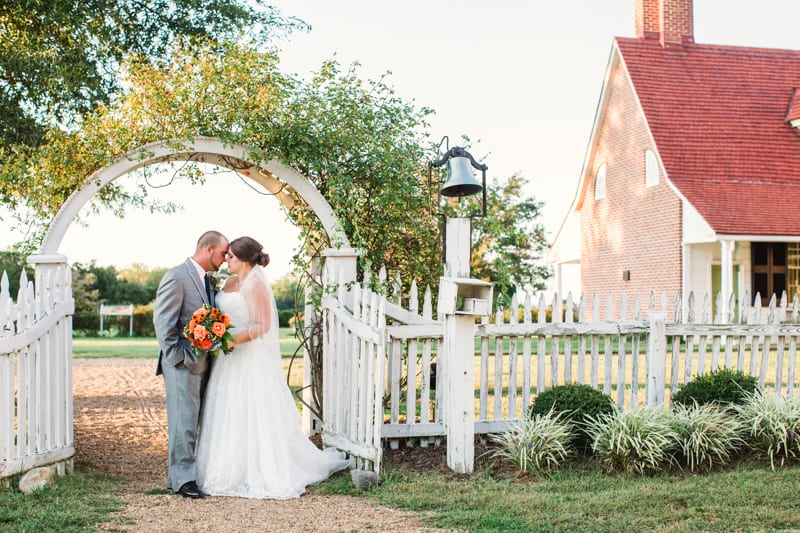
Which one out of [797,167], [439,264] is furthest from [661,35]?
[439,264]

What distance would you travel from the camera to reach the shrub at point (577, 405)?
6.94 meters

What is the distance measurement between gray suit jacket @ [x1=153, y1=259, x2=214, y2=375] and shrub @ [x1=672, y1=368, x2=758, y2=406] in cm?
418

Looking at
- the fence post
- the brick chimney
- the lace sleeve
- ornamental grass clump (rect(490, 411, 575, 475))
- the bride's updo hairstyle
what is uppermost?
the brick chimney

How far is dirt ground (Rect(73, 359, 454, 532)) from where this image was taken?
5336 mm

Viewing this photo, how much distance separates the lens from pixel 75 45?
1144cm

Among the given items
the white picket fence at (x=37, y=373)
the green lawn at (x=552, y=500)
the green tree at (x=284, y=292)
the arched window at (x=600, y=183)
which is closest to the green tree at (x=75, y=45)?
the white picket fence at (x=37, y=373)

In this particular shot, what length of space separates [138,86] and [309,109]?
1583 millimetres

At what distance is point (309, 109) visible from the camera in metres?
8.07

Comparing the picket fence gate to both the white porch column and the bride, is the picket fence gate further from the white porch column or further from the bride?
the white porch column

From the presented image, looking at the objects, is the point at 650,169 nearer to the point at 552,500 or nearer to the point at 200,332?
→ the point at 552,500

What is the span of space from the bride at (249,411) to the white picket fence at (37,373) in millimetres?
1218

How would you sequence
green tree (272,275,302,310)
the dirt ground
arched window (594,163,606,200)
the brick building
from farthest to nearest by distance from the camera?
green tree (272,275,302,310) < arched window (594,163,606,200) < the brick building < the dirt ground

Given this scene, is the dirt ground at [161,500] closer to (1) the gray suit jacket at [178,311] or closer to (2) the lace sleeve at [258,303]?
(1) the gray suit jacket at [178,311]

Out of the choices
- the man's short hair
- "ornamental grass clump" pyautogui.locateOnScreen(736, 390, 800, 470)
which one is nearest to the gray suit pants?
the man's short hair
